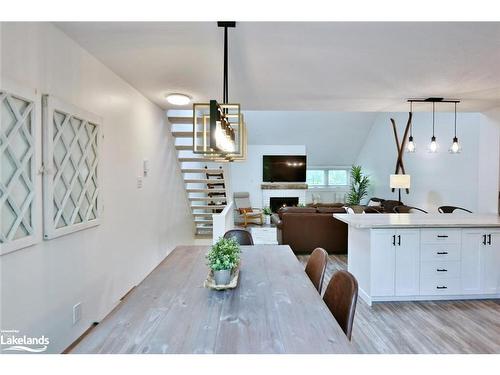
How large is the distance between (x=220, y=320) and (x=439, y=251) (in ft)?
9.62

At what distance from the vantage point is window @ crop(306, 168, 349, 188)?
10.4 meters

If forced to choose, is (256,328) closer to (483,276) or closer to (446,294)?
(446,294)

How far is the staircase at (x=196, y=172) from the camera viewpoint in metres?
4.68

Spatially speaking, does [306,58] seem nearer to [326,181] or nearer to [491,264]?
[491,264]

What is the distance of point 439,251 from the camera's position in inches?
124

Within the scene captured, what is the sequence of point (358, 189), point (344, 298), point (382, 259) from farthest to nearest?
point (358, 189) → point (382, 259) → point (344, 298)

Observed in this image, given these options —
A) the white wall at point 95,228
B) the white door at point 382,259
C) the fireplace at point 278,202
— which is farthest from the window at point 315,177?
the white door at point 382,259

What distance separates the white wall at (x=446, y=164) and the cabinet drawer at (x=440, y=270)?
1.56 metres

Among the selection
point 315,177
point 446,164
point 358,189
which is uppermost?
point 446,164

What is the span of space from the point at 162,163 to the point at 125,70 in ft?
5.78

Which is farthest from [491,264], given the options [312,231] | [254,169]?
[254,169]

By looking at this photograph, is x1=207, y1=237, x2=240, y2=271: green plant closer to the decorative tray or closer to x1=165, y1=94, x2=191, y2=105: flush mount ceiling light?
the decorative tray

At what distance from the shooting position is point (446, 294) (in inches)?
125

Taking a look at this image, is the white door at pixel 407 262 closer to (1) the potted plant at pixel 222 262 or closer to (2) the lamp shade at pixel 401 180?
(1) the potted plant at pixel 222 262
